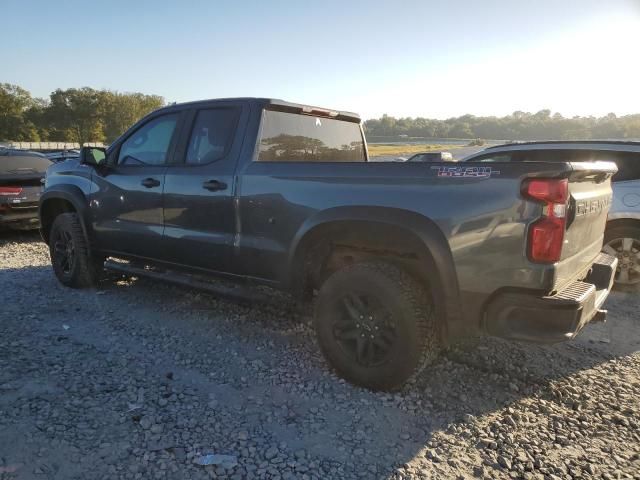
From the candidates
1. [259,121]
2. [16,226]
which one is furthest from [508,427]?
[16,226]

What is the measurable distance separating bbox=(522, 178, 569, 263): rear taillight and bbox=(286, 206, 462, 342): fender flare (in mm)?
467

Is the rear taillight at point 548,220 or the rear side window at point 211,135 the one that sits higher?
the rear side window at point 211,135

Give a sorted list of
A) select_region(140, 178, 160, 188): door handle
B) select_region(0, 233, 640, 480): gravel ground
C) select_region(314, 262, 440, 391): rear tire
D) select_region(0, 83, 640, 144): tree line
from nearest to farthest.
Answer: select_region(0, 233, 640, 480): gravel ground → select_region(314, 262, 440, 391): rear tire → select_region(140, 178, 160, 188): door handle → select_region(0, 83, 640, 144): tree line

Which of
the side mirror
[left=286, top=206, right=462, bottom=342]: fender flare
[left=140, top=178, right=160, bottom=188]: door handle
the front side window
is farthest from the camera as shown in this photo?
the side mirror

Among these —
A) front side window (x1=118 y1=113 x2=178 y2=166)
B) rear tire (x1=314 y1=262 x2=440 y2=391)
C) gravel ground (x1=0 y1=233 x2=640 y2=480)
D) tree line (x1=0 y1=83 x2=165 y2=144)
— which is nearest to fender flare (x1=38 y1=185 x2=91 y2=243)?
front side window (x1=118 y1=113 x2=178 y2=166)

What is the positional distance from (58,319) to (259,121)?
8.52 ft

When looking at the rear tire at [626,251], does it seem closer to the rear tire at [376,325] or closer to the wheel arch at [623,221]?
the wheel arch at [623,221]

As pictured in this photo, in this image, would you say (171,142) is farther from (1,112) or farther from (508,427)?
(1,112)

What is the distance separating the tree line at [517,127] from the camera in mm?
34844

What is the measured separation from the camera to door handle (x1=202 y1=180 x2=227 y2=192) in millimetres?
3815

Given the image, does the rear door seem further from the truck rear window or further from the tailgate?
the tailgate

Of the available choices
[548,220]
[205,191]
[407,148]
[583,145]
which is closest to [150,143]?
[205,191]

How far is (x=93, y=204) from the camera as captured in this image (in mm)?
5000

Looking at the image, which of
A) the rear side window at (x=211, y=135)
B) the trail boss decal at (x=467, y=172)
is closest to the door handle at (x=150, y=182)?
the rear side window at (x=211, y=135)
